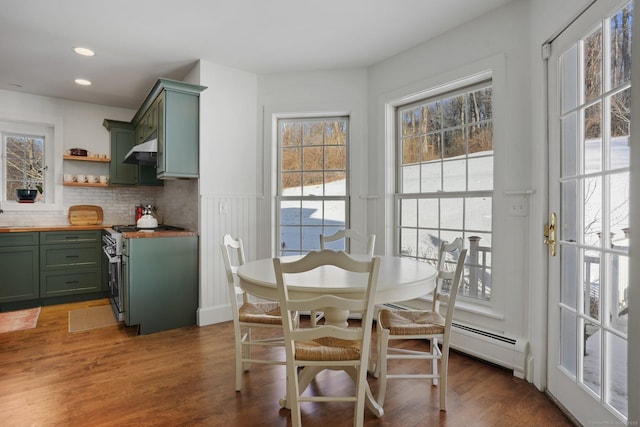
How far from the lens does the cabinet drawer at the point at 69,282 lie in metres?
4.05

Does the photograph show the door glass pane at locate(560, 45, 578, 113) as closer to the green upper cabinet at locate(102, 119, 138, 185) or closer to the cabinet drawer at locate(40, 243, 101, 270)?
the green upper cabinet at locate(102, 119, 138, 185)

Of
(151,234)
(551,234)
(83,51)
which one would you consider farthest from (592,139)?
(83,51)

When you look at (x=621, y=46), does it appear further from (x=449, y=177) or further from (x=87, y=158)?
(x=87, y=158)

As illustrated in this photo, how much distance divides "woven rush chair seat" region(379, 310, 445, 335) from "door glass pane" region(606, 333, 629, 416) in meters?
0.75

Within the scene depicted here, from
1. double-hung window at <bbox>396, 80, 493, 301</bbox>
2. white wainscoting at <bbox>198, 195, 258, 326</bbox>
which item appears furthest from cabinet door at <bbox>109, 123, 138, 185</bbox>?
double-hung window at <bbox>396, 80, 493, 301</bbox>

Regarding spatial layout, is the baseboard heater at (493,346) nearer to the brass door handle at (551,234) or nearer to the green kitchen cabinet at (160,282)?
the brass door handle at (551,234)

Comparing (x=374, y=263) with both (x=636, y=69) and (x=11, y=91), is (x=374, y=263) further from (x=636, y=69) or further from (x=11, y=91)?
(x=11, y=91)

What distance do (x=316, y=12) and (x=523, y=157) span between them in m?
1.84

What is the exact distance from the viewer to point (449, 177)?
2.93 m

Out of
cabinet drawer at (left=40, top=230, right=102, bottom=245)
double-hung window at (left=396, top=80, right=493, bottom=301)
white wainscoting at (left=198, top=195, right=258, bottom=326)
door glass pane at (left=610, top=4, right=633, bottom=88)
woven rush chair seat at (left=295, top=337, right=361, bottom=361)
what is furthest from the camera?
cabinet drawer at (left=40, top=230, right=102, bottom=245)

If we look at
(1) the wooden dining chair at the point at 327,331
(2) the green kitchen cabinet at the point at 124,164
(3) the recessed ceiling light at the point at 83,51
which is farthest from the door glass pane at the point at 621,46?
(2) the green kitchen cabinet at the point at 124,164

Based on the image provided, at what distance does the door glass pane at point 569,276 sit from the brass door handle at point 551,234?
1.9 inches

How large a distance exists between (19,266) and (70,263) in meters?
0.47

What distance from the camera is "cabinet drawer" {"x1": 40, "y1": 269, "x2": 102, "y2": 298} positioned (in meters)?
4.05
